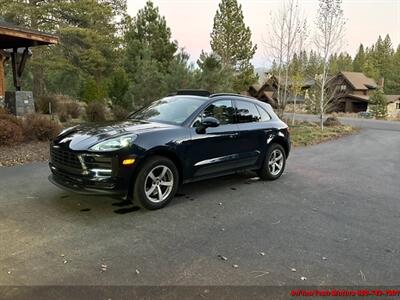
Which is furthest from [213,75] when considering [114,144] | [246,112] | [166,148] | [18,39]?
[114,144]

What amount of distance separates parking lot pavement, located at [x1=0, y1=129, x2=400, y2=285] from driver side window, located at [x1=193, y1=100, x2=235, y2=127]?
48.6 inches

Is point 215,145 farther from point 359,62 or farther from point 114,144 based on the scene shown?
Result: point 359,62

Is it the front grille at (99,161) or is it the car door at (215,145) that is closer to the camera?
the front grille at (99,161)

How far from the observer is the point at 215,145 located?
5.68 metres

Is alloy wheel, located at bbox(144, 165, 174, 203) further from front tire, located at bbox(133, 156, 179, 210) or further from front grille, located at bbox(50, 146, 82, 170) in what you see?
front grille, located at bbox(50, 146, 82, 170)

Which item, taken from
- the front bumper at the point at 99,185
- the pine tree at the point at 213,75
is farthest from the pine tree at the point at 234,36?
the front bumper at the point at 99,185

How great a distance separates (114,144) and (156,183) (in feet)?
2.76

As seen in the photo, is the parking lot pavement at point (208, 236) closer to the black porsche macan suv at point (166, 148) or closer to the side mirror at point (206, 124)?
the black porsche macan suv at point (166, 148)

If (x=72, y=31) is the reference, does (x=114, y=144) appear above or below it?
below

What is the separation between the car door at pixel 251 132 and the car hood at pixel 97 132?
5.05 ft

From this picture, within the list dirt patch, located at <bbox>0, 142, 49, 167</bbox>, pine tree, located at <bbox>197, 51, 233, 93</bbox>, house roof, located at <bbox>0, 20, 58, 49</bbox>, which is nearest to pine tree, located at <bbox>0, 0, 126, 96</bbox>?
house roof, located at <bbox>0, 20, 58, 49</bbox>

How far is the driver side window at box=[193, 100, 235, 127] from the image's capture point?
5678 mm

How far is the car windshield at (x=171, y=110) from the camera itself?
18.5 feet

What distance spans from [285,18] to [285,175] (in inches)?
594
